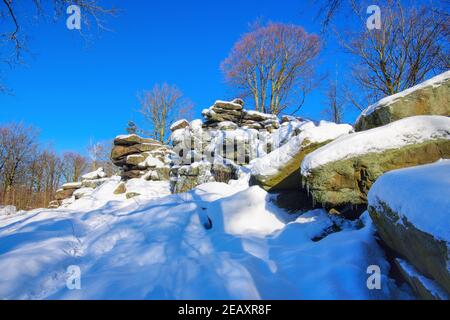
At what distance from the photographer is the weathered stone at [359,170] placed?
2807 millimetres

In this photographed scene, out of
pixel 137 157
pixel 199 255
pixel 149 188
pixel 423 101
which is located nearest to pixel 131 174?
pixel 137 157

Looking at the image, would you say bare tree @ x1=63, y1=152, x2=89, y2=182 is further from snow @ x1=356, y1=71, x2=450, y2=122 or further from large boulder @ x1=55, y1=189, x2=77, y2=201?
snow @ x1=356, y1=71, x2=450, y2=122

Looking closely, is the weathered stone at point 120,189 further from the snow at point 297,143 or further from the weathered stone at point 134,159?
the snow at point 297,143

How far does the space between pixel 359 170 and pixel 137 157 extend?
13651mm

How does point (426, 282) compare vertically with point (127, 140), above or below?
below

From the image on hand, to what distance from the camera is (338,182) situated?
3.20 metres

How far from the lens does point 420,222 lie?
143 centimetres

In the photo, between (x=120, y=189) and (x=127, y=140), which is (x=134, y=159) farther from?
(x=120, y=189)

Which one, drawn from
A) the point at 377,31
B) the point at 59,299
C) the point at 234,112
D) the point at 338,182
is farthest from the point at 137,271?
the point at 377,31

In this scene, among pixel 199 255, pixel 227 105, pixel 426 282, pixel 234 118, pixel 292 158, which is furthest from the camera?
pixel 234 118

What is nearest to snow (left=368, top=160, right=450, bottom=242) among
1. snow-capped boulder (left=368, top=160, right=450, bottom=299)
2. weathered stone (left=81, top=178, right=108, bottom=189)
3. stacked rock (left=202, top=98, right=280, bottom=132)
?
snow-capped boulder (left=368, top=160, right=450, bottom=299)

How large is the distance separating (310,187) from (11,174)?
28.8m

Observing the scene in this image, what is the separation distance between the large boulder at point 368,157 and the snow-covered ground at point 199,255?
1.60 ft

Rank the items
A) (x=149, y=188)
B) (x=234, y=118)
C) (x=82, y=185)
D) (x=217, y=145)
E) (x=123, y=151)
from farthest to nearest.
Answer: (x=82, y=185) < (x=123, y=151) < (x=234, y=118) < (x=149, y=188) < (x=217, y=145)
